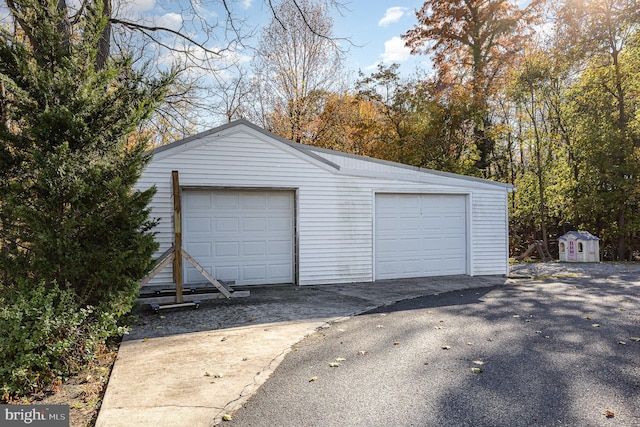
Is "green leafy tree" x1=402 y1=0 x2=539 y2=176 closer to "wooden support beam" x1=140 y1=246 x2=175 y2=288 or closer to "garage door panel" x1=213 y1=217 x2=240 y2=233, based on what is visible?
"garage door panel" x1=213 y1=217 x2=240 y2=233

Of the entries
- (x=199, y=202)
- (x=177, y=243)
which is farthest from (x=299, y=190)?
(x=177, y=243)

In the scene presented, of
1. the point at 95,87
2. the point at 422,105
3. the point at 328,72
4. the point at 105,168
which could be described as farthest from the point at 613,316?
the point at 328,72

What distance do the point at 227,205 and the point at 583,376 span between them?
6.47 metres

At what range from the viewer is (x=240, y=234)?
834 cm

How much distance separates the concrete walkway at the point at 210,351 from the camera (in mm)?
2911

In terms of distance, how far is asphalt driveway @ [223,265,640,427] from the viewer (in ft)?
9.21

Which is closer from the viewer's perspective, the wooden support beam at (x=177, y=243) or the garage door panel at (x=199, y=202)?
the wooden support beam at (x=177, y=243)

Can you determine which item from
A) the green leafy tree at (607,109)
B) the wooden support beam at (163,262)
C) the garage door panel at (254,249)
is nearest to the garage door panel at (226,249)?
the garage door panel at (254,249)

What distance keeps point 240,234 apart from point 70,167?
4536mm

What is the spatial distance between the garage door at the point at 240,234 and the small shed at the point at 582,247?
10649 millimetres

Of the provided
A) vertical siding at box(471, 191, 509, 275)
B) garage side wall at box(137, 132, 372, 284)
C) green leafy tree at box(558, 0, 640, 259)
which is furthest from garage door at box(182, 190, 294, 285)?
green leafy tree at box(558, 0, 640, 259)

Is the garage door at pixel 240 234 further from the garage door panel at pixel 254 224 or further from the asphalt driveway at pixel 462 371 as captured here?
the asphalt driveway at pixel 462 371

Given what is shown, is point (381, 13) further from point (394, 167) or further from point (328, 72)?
point (328, 72)

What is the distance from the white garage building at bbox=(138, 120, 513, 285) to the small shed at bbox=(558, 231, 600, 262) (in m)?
5.52
